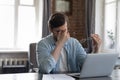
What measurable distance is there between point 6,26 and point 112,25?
246 cm

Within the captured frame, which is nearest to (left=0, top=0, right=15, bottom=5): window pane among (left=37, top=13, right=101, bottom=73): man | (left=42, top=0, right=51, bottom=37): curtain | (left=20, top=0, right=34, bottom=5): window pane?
(left=20, top=0, right=34, bottom=5): window pane

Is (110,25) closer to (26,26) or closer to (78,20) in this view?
(78,20)

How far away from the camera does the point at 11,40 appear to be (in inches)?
217

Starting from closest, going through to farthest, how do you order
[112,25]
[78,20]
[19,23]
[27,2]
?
[112,25] < [19,23] < [27,2] < [78,20]

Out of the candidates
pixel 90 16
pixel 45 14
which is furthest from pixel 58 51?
pixel 90 16

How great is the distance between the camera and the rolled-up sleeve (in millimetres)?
1985

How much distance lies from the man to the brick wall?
3550mm

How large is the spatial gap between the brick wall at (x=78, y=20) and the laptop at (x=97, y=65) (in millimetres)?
3997

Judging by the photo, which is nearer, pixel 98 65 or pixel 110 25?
pixel 98 65

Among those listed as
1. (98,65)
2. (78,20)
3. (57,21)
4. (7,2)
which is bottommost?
(98,65)

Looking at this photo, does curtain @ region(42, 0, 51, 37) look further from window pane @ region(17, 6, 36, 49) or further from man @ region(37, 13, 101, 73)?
man @ region(37, 13, 101, 73)

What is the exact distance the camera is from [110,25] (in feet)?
18.0

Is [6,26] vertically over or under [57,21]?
over

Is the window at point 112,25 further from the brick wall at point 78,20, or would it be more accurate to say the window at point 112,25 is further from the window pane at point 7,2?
the window pane at point 7,2
